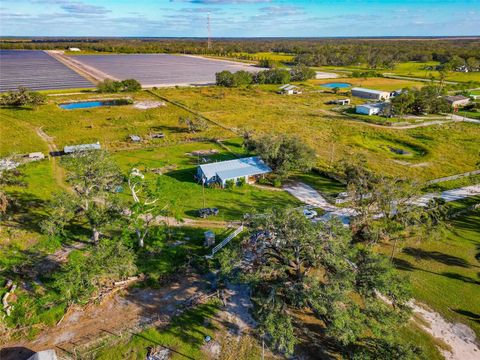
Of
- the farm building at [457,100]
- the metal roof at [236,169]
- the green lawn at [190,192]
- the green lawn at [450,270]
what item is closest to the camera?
the green lawn at [450,270]

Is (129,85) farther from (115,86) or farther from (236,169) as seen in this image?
(236,169)

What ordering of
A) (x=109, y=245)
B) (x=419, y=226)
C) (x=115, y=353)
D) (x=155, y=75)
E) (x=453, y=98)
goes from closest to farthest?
(x=115, y=353) < (x=109, y=245) < (x=419, y=226) < (x=453, y=98) < (x=155, y=75)

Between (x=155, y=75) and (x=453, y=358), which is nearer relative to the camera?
(x=453, y=358)

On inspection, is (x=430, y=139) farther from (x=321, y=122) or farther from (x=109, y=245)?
(x=109, y=245)

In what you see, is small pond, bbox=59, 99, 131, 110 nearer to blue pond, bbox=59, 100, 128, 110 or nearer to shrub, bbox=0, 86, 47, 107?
blue pond, bbox=59, 100, 128, 110

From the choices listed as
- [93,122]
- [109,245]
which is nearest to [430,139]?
[109,245]

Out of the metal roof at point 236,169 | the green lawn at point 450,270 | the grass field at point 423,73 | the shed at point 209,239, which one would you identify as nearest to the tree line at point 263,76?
the grass field at point 423,73

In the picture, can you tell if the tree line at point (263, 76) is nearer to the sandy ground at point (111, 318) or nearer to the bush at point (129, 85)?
the bush at point (129, 85)
